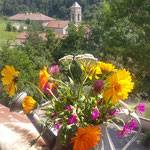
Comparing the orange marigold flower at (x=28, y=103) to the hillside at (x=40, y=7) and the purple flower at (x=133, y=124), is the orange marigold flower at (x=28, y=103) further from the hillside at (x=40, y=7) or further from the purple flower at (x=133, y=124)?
the hillside at (x=40, y=7)

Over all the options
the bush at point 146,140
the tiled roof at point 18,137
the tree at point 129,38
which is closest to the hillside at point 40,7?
the tree at point 129,38

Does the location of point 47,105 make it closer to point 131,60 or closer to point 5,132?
point 5,132

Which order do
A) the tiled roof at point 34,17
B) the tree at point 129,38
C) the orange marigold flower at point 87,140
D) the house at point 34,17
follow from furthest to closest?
1. the tiled roof at point 34,17
2. the house at point 34,17
3. the tree at point 129,38
4. the orange marigold flower at point 87,140

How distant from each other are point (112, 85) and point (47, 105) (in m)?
0.22

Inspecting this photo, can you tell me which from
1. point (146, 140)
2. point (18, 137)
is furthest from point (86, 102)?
point (146, 140)

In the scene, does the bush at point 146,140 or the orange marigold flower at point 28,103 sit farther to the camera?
the bush at point 146,140

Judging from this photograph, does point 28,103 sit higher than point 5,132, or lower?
higher

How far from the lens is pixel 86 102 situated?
21.7 inches

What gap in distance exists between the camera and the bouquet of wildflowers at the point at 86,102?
1.61 feet

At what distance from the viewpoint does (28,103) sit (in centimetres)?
56

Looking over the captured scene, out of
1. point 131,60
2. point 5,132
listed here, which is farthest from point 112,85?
point 131,60

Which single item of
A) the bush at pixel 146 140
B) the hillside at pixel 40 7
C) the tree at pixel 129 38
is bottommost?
the bush at pixel 146 140

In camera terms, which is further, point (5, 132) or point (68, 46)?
point (68, 46)

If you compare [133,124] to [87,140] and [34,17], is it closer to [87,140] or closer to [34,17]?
[87,140]
